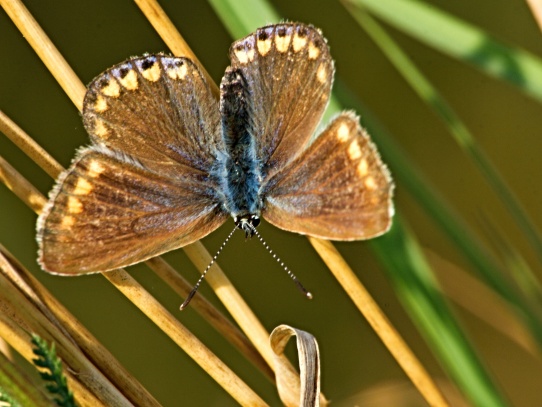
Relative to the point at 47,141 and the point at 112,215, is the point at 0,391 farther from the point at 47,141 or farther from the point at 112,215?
the point at 47,141

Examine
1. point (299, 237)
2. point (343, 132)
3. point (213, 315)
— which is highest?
point (343, 132)

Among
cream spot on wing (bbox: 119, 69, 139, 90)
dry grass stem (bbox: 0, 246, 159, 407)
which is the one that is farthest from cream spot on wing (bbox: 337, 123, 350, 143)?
dry grass stem (bbox: 0, 246, 159, 407)

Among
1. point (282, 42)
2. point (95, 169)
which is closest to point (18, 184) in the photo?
point (95, 169)

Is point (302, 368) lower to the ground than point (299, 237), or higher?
higher

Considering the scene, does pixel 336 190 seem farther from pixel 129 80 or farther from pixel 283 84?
pixel 129 80

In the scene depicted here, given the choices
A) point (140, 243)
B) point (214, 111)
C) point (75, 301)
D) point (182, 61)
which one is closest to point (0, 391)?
point (140, 243)

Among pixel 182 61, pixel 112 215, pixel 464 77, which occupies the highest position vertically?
pixel 182 61

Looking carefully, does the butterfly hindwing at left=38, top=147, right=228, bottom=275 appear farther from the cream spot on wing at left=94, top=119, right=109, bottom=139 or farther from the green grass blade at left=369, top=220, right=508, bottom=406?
the green grass blade at left=369, top=220, right=508, bottom=406
